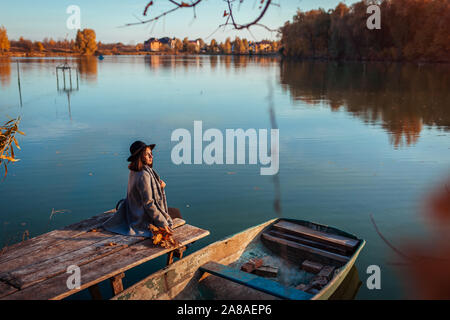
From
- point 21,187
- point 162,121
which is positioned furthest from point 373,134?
point 21,187

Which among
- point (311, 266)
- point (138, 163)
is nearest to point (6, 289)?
point (138, 163)

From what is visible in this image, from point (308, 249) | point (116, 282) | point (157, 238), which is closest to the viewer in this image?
point (116, 282)

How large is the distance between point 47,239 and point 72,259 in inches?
33.9

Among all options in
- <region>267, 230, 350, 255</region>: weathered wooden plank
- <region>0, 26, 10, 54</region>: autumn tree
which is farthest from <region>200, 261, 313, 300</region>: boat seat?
<region>0, 26, 10, 54</region>: autumn tree

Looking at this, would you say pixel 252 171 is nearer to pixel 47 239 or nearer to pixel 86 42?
pixel 47 239

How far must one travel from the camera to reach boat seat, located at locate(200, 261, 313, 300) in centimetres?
495

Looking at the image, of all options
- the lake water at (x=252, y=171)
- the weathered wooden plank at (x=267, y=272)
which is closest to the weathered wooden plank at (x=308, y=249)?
the weathered wooden plank at (x=267, y=272)

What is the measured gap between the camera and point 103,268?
498 cm

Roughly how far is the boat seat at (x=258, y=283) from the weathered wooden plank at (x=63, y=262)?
1.18 meters

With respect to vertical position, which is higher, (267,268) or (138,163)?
(138,163)
